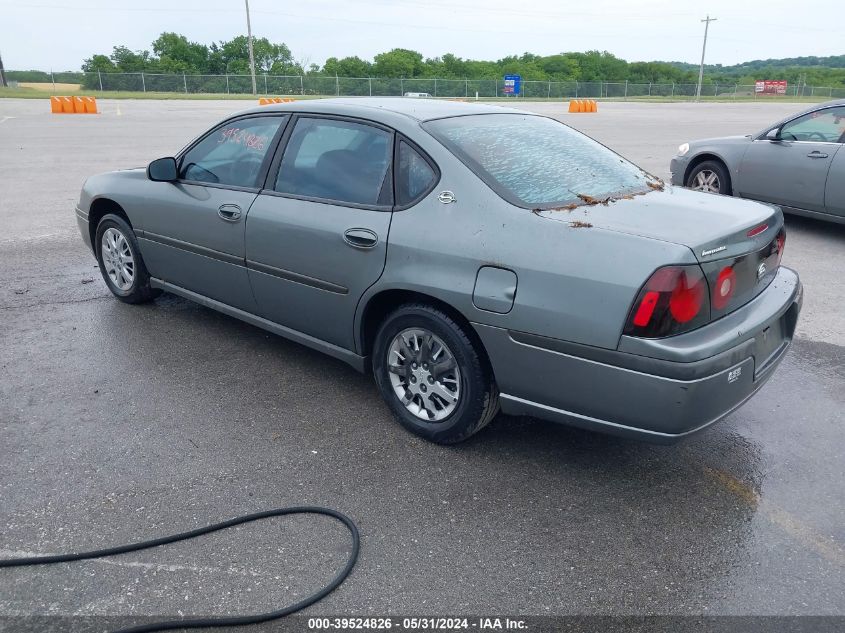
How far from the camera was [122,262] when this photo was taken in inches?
217

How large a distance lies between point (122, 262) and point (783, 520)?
4.69 m

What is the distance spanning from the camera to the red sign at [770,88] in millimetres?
70250

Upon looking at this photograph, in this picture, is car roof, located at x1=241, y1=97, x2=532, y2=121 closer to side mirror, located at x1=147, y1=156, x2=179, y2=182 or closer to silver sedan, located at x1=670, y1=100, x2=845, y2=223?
side mirror, located at x1=147, y1=156, x2=179, y2=182

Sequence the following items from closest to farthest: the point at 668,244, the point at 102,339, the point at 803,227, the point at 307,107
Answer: the point at 668,244 → the point at 307,107 → the point at 102,339 → the point at 803,227

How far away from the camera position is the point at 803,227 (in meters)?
8.59

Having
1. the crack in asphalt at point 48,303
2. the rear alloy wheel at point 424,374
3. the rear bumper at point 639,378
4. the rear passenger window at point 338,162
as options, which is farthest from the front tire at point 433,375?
the crack in asphalt at point 48,303

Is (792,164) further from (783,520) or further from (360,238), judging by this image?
(360,238)

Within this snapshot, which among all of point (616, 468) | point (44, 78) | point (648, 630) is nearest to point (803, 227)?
point (616, 468)

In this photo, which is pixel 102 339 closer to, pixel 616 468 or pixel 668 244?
pixel 616 468

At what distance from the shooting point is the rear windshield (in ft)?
11.3

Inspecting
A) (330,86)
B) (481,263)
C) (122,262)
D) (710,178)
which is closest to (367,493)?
(481,263)

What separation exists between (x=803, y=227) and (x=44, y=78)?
64767 millimetres

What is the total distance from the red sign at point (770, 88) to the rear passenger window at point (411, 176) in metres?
77.6

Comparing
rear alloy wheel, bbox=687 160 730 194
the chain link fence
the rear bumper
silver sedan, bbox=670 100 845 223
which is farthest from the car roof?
the chain link fence
